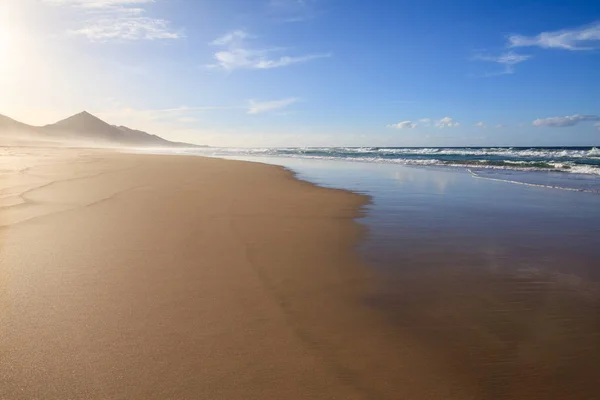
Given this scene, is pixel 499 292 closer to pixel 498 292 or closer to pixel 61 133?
pixel 498 292

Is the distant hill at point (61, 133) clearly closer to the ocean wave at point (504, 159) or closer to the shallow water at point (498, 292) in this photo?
the ocean wave at point (504, 159)

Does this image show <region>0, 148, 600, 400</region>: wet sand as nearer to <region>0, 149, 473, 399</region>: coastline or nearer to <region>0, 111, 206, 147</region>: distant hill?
<region>0, 149, 473, 399</region>: coastline

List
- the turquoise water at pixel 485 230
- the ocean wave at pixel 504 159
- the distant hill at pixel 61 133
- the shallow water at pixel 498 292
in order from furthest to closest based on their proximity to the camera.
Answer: the distant hill at pixel 61 133
the ocean wave at pixel 504 159
the turquoise water at pixel 485 230
the shallow water at pixel 498 292

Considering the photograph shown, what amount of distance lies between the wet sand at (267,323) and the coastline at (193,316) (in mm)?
14

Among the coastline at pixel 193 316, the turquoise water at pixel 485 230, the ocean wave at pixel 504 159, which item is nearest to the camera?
the coastline at pixel 193 316

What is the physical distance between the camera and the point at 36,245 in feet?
17.2

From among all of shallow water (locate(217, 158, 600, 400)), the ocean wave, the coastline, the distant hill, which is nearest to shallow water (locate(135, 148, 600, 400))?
shallow water (locate(217, 158, 600, 400))

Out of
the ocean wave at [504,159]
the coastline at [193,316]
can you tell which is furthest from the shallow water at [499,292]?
the ocean wave at [504,159]

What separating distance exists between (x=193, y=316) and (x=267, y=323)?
26.0 inches

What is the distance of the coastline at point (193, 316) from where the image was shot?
8.11ft

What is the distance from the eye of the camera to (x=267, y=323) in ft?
10.8

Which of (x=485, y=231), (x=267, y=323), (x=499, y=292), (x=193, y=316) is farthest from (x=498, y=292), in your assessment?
(x=193, y=316)

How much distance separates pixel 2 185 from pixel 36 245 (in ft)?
24.1

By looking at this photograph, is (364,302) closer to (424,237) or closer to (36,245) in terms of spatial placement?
(424,237)
